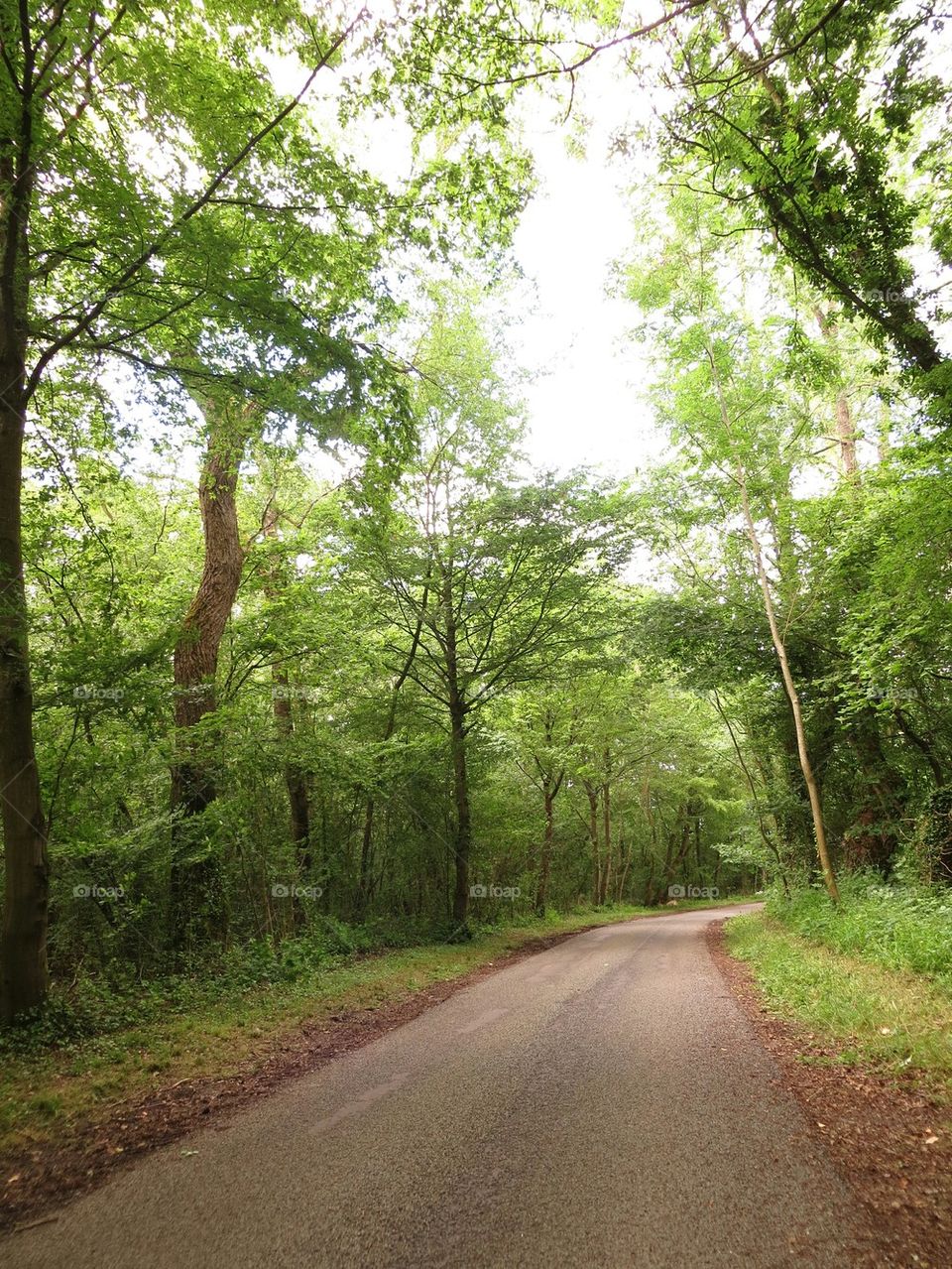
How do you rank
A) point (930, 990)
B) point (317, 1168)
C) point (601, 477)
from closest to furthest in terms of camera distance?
point (317, 1168) < point (930, 990) < point (601, 477)

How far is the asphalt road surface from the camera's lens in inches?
105

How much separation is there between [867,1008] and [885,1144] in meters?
2.71

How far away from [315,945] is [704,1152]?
7.86 m

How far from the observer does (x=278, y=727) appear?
1033cm

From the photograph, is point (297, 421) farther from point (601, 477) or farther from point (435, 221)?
point (601, 477)

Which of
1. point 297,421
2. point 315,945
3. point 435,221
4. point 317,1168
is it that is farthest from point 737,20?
point 315,945

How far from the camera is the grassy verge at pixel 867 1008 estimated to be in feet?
A: 15.1

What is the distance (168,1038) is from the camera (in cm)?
593
